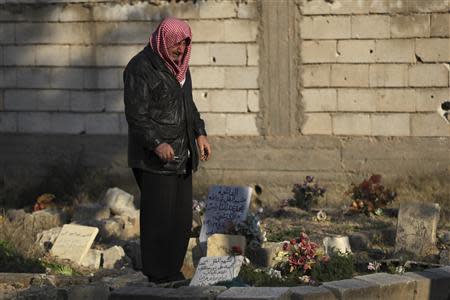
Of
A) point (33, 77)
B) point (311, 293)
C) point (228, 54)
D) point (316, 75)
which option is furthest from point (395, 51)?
point (311, 293)

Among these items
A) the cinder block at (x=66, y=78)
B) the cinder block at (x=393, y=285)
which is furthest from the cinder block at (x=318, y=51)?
the cinder block at (x=393, y=285)

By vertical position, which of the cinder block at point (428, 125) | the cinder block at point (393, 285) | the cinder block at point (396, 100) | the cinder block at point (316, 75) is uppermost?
the cinder block at point (316, 75)

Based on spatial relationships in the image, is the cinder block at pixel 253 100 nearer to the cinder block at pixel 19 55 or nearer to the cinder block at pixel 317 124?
the cinder block at pixel 317 124

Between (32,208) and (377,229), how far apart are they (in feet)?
15.1

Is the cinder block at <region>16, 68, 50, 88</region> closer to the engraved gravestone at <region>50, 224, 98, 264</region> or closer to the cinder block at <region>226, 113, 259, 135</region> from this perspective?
the cinder block at <region>226, 113, 259, 135</region>

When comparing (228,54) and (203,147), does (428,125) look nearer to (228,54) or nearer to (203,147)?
(228,54)

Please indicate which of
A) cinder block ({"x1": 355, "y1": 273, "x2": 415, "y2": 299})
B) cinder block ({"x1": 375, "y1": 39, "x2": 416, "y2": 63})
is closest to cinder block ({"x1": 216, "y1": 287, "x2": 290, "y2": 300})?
cinder block ({"x1": 355, "y1": 273, "x2": 415, "y2": 299})

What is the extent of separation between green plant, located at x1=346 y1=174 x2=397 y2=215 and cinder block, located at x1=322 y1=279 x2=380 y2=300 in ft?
14.7

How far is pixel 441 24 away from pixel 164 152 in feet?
20.4

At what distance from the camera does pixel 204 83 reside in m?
14.0

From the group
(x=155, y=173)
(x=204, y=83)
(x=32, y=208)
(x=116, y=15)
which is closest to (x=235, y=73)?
(x=204, y=83)

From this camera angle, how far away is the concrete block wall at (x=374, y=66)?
43.4ft

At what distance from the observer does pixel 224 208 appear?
33.6 feet

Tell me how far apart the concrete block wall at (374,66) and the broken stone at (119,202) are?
2.25 metres
